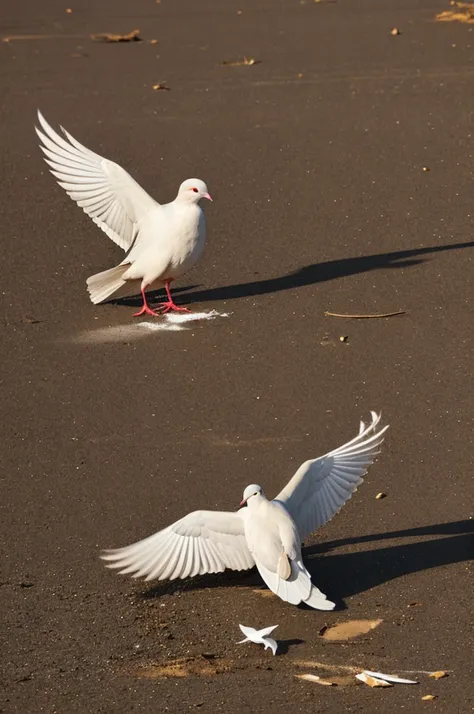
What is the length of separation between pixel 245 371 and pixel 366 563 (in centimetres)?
227

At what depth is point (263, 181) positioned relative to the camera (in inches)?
439

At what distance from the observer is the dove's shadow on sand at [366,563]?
18.5ft

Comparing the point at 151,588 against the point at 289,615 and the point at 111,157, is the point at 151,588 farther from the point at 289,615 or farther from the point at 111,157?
the point at 111,157

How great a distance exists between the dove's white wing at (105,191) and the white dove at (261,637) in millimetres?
4004

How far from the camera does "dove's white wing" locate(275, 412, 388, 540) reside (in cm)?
573

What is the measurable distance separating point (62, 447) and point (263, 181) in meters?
4.65

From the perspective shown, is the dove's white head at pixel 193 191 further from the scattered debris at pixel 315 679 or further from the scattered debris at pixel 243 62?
the scattered debris at pixel 243 62

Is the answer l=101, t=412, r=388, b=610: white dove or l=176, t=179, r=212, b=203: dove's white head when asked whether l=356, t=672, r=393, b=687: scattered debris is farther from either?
l=176, t=179, r=212, b=203: dove's white head

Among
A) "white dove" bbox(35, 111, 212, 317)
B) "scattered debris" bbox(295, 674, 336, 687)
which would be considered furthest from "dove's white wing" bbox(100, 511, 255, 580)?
"white dove" bbox(35, 111, 212, 317)

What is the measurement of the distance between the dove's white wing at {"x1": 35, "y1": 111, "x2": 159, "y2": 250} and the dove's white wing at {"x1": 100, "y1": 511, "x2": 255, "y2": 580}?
11.7 feet


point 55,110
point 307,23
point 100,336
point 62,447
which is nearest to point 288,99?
point 55,110

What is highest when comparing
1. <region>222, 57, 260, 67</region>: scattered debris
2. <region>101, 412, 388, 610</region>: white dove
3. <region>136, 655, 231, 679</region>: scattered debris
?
<region>222, 57, 260, 67</region>: scattered debris

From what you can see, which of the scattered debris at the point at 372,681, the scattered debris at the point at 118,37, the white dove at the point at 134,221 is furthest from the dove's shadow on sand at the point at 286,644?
the scattered debris at the point at 118,37

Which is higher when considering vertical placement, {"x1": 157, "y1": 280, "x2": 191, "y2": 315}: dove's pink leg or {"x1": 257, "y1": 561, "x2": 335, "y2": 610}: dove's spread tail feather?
{"x1": 157, "y1": 280, "x2": 191, "y2": 315}: dove's pink leg
